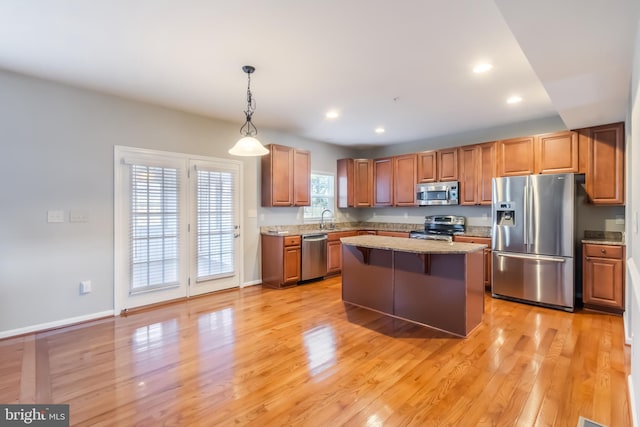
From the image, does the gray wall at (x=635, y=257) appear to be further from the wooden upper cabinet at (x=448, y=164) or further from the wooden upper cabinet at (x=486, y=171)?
the wooden upper cabinet at (x=448, y=164)

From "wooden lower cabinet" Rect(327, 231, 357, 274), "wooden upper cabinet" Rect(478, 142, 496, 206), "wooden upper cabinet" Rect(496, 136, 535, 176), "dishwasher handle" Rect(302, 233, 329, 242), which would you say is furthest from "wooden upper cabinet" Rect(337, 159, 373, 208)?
"wooden upper cabinet" Rect(496, 136, 535, 176)

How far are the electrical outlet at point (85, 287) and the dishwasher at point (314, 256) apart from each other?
2.85 meters

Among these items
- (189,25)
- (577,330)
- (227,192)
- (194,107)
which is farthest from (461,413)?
(194,107)

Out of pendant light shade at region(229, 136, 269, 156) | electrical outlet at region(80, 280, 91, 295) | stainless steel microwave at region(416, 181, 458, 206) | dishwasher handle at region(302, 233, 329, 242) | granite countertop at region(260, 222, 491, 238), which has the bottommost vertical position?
electrical outlet at region(80, 280, 91, 295)

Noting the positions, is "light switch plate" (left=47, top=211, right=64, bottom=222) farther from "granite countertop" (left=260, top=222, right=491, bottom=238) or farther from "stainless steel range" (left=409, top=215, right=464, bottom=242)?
"stainless steel range" (left=409, top=215, right=464, bottom=242)

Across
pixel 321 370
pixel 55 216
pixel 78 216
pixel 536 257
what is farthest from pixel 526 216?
pixel 55 216

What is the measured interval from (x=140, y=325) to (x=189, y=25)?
3035 millimetres

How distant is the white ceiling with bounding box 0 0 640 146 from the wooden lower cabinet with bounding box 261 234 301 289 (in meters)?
2.07

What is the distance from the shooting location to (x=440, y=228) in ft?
17.8

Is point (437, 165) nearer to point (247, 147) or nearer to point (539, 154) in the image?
point (539, 154)

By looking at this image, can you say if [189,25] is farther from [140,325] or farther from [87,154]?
[140,325]

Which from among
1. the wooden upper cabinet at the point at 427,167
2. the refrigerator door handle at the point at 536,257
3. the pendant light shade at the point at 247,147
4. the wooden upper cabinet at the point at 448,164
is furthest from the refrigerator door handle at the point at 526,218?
the pendant light shade at the point at 247,147

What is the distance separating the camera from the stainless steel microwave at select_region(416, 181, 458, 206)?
5117 millimetres

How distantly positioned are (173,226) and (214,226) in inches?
23.0
